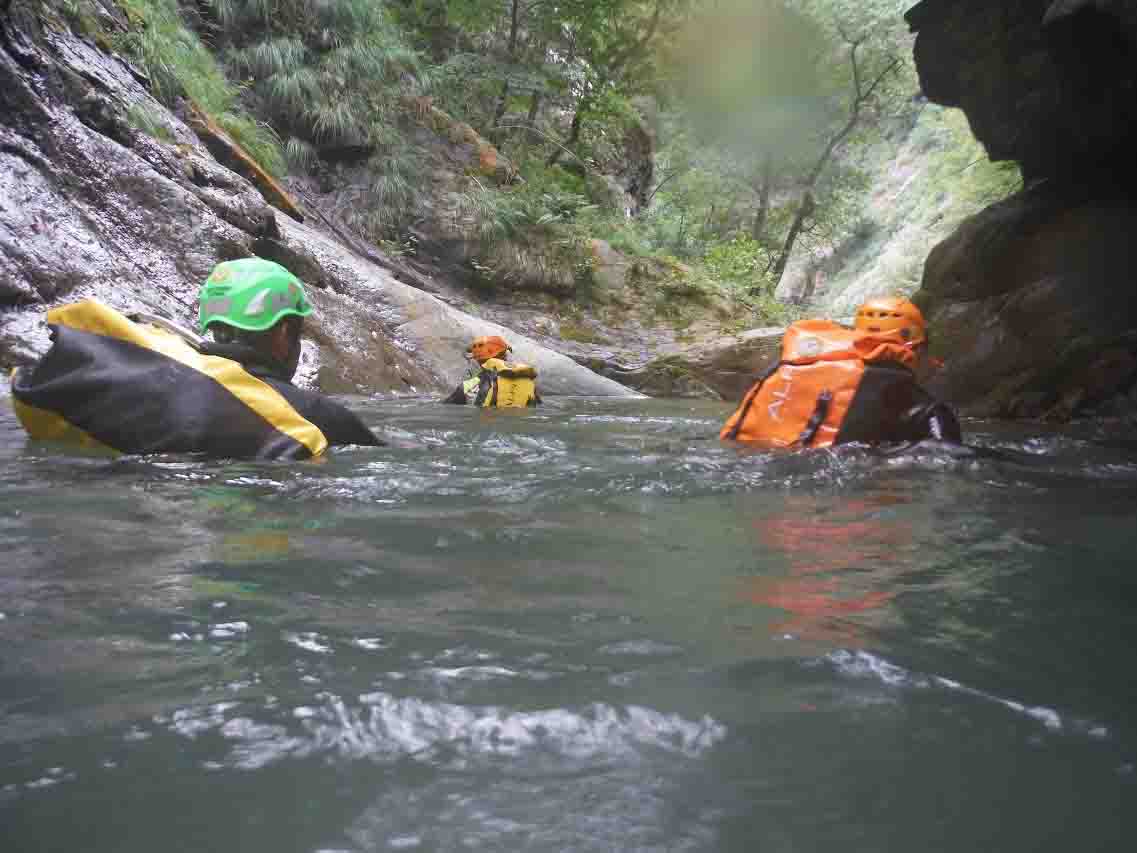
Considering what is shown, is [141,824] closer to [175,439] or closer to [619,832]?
[619,832]

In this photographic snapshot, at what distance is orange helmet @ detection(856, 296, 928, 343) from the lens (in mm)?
4660

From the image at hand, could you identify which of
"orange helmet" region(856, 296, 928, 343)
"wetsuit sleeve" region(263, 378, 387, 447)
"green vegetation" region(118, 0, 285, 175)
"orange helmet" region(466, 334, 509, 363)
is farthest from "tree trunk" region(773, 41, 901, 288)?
"wetsuit sleeve" region(263, 378, 387, 447)

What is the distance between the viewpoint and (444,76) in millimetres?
16031

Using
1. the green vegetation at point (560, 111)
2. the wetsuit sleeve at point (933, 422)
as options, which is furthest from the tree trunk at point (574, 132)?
the wetsuit sleeve at point (933, 422)

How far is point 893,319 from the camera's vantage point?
15.3ft

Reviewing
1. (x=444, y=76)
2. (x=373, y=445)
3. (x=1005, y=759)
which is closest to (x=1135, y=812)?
(x=1005, y=759)

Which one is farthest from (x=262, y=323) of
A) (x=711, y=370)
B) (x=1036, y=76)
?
(x=711, y=370)

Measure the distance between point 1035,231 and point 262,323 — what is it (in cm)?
734

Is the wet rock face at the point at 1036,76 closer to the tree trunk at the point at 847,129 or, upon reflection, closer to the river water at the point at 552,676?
the river water at the point at 552,676

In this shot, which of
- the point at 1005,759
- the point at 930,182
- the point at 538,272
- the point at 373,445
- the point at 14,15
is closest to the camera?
the point at 1005,759

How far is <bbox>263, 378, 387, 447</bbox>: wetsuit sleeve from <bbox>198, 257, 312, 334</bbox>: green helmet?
29 cm

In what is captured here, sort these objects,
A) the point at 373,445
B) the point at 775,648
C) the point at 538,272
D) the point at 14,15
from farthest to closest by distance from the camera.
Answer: the point at 538,272, the point at 14,15, the point at 373,445, the point at 775,648

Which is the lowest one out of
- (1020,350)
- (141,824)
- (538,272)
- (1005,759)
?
(141,824)

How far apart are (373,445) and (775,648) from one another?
9.88ft
